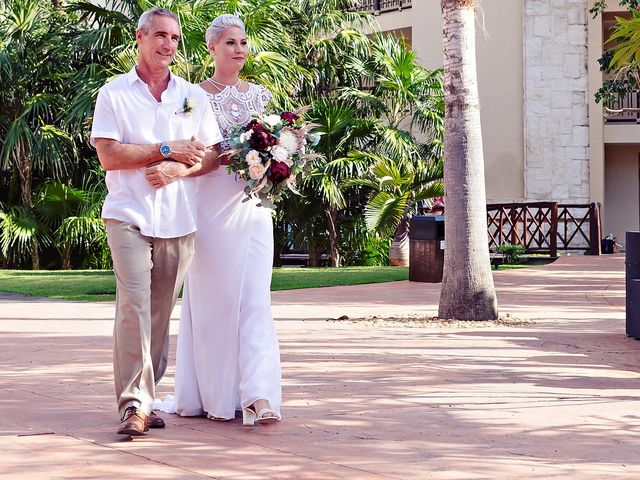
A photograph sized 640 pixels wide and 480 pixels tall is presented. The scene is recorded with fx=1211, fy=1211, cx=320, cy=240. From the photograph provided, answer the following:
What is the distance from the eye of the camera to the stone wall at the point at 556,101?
28.9 meters

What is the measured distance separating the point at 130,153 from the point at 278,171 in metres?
0.81

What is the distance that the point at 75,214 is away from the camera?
71.2ft

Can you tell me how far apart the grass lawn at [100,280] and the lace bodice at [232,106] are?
26.8 ft

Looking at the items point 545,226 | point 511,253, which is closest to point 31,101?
point 511,253

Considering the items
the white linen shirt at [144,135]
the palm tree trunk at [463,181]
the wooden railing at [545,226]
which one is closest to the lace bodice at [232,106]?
the white linen shirt at [144,135]

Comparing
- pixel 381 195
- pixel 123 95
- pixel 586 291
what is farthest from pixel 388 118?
pixel 123 95

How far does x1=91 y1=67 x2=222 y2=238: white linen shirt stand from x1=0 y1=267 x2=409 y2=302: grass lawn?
8538mm

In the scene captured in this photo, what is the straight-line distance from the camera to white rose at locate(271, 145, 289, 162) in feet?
20.1

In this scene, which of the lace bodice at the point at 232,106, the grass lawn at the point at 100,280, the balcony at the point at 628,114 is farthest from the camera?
the balcony at the point at 628,114

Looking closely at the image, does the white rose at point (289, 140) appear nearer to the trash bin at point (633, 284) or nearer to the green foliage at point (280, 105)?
the trash bin at point (633, 284)

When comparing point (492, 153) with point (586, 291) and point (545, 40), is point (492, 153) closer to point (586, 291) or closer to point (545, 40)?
point (545, 40)

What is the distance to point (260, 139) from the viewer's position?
606 cm

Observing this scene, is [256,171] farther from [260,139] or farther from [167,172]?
[167,172]

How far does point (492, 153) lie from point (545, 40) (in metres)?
2.96
